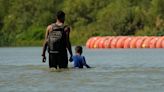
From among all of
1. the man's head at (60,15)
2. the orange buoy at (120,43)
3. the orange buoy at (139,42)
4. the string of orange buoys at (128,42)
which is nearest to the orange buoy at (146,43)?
the string of orange buoys at (128,42)

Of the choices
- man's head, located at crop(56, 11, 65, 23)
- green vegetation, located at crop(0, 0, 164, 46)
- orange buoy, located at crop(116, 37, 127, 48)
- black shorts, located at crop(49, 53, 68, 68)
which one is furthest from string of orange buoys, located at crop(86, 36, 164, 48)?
man's head, located at crop(56, 11, 65, 23)

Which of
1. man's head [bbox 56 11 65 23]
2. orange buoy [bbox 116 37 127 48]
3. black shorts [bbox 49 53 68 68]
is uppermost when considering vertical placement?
man's head [bbox 56 11 65 23]

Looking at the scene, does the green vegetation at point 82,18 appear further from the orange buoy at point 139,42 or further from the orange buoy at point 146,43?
the orange buoy at point 146,43

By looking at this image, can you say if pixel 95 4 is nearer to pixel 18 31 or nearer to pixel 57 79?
pixel 18 31

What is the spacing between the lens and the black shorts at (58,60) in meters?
17.3

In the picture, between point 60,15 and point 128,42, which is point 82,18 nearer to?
point 128,42

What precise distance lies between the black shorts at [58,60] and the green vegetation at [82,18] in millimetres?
63394

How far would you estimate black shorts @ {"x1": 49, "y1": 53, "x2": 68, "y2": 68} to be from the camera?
1730 cm

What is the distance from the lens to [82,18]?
96.2 metres

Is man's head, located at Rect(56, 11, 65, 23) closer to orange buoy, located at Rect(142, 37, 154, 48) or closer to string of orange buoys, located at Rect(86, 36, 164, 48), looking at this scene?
string of orange buoys, located at Rect(86, 36, 164, 48)

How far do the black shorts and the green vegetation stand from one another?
2496 inches

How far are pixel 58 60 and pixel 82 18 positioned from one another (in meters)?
78.9

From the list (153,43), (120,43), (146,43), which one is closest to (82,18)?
(120,43)

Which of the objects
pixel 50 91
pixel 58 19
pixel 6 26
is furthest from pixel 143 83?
pixel 6 26
